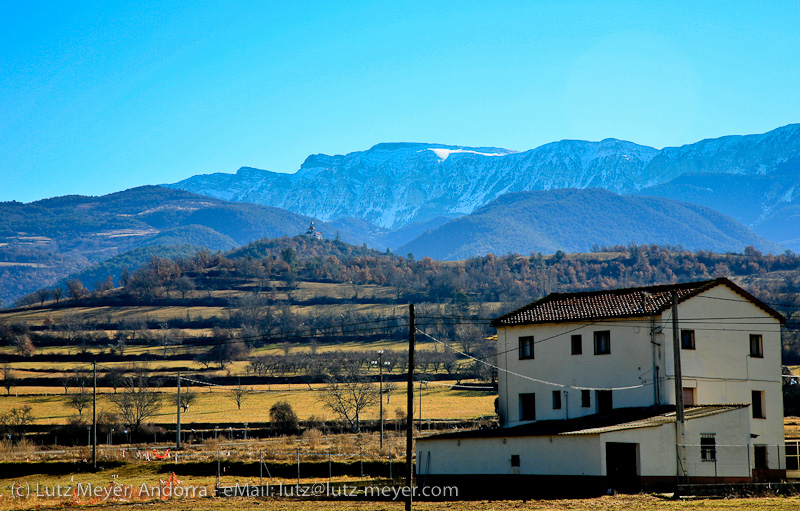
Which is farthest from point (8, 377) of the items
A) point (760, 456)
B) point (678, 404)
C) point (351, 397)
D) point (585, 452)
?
point (678, 404)

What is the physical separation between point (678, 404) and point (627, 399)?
13792 mm

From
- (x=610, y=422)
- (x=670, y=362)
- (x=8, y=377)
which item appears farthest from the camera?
(x=8, y=377)

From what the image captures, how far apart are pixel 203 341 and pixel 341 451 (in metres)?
112

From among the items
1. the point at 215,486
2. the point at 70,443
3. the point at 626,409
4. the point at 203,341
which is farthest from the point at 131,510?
the point at 203,341

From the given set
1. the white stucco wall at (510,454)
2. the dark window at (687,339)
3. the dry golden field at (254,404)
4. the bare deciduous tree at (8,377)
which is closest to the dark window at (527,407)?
the white stucco wall at (510,454)

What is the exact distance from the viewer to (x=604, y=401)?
5178cm

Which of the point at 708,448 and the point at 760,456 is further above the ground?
the point at 708,448

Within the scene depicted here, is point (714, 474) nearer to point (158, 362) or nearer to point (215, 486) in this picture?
point (215, 486)

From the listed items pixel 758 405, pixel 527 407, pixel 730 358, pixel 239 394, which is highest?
pixel 730 358

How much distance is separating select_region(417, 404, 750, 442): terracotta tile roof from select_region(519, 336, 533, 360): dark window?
5.53 m

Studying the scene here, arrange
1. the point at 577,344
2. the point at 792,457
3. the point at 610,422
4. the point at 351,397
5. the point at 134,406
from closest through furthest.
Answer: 1. the point at 610,422
2. the point at 792,457
3. the point at 577,344
4. the point at 134,406
5. the point at 351,397

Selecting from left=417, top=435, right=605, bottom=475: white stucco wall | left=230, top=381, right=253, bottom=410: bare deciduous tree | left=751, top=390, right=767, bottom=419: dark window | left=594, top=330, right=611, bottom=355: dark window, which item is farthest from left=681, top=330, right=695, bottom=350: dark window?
left=230, top=381, right=253, bottom=410: bare deciduous tree

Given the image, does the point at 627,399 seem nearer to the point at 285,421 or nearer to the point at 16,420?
the point at 285,421

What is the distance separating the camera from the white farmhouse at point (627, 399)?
41188 millimetres
